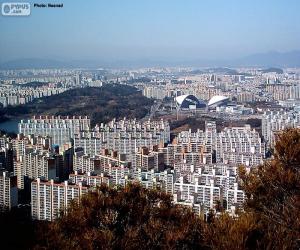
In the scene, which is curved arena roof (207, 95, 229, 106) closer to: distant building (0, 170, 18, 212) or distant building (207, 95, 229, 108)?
distant building (207, 95, 229, 108)

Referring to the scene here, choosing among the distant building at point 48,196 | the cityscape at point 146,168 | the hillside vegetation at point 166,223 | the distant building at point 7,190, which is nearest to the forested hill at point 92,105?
the cityscape at point 146,168

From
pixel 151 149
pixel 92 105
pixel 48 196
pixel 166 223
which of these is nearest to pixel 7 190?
pixel 48 196

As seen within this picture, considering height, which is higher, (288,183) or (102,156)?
(288,183)

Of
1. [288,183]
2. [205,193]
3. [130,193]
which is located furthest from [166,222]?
[205,193]

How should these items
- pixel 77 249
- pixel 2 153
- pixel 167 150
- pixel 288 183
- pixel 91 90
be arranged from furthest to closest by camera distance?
1. pixel 91 90
2. pixel 167 150
3. pixel 2 153
4. pixel 288 183
5. pixel 77 249

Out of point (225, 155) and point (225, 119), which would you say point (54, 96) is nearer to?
point (225, 119)
